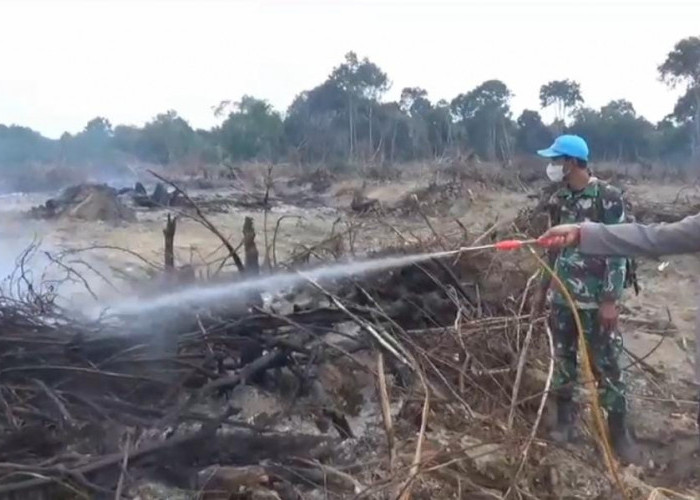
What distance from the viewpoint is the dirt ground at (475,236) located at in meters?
4.82

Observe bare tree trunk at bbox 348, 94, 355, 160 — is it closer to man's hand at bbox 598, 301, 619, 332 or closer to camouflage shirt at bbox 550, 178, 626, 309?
camouflage shirt at bbox 550, 178, 626, 309

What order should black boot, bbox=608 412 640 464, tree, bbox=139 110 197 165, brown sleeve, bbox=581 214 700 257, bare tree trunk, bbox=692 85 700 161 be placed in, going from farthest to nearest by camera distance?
tree, bbox=139 110 197 165 → bare tree trunk, bbox=692 85 700 161 → black boot, bbox=608 412 640 464 → brown sleeve, bbox=581 214 700 257

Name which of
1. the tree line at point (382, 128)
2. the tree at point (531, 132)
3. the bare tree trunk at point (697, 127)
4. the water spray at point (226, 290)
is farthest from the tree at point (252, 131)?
the water spray at point (226, 290)

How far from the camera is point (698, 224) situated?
9.96 ft

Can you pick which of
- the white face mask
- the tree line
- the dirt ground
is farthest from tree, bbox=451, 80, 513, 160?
the white face mask

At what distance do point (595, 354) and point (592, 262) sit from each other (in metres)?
0.49

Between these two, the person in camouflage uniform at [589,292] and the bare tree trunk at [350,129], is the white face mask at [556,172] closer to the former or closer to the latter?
the person in camouflage uniform at [589,292]

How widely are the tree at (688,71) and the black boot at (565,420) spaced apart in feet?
100

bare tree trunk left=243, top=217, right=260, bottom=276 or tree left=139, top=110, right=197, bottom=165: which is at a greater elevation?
tree left=139, top=110, right=197, bottom=165

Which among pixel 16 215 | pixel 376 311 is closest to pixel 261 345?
pixel 376 311

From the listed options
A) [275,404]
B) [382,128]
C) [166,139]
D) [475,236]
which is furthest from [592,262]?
[166,139]

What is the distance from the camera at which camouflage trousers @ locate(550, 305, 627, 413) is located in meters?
4.35

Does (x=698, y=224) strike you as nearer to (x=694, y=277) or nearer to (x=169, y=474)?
(x=169, y=474)

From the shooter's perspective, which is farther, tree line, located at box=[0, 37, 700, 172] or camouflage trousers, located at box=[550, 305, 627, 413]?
tree line, located at box=[0, 37, 700, 172]
